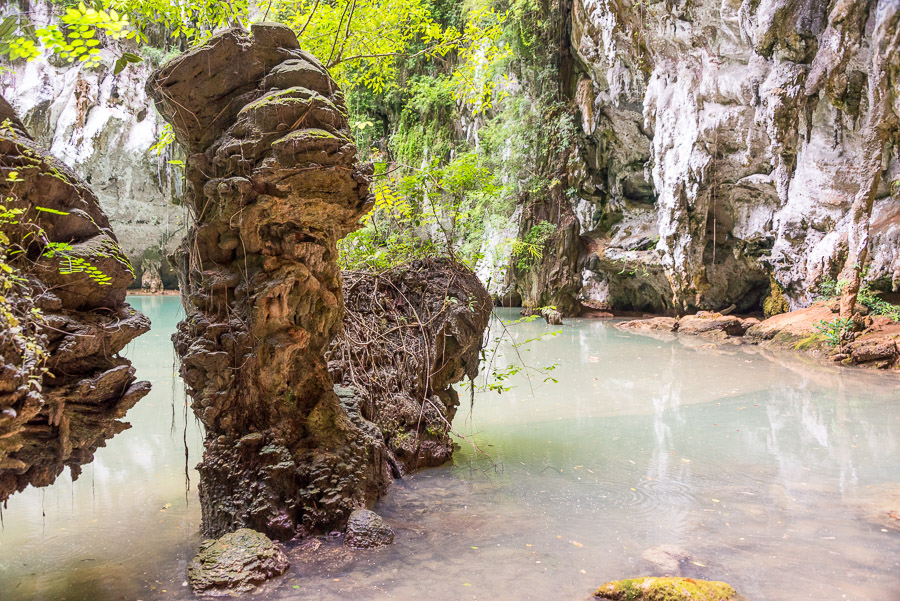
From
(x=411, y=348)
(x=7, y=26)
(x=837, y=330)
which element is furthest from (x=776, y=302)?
(x=7, y=26)

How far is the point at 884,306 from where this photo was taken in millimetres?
11359

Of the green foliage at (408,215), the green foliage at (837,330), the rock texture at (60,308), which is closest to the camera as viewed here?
the rock texture at (60,308)

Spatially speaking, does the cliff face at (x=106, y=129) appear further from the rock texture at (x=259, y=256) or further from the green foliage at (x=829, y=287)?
the green foliage at (x=829, y=287)

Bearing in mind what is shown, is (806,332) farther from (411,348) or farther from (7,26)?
(7,26)

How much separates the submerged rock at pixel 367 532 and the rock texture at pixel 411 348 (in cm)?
115

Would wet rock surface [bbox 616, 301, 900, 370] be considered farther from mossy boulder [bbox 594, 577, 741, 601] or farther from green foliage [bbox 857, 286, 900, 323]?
mossy boulder [bbox 594, 577, 741, 601]

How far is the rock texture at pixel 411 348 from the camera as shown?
16.4 feet

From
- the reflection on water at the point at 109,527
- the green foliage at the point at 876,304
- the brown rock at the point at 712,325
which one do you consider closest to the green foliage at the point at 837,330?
the green foliage at the point at 876,304

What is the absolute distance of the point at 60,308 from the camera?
111 inches

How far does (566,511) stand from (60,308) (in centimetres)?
351

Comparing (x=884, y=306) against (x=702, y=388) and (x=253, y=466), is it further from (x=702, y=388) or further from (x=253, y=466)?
(x=253, y=466)

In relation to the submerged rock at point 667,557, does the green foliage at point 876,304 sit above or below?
above

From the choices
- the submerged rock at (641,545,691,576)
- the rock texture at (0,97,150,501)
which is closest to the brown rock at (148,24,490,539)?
the rock texture at (0,97,150,501)

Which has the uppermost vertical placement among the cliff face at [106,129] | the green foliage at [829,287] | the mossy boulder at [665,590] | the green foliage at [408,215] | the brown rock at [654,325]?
the cliff face at [106,129]
